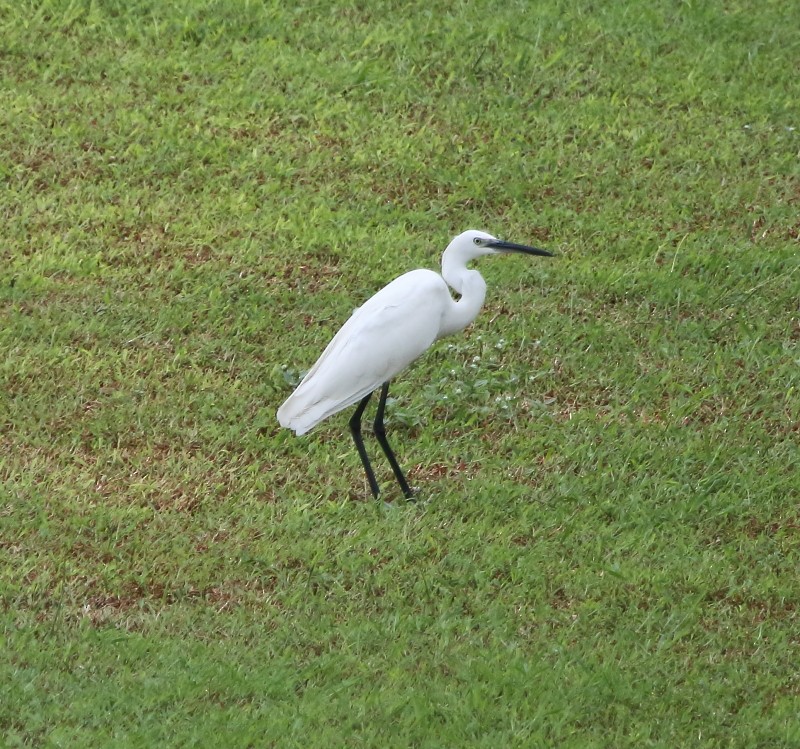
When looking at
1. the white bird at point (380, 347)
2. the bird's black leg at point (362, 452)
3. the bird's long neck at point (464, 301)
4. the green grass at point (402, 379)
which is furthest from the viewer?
the bird's long neck at point (464, 301)

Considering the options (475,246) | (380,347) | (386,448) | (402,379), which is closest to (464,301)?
(475,246)

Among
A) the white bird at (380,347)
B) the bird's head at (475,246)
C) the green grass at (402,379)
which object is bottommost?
the green grass at (402,379)

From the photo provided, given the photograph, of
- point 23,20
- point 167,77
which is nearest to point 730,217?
point 167,77

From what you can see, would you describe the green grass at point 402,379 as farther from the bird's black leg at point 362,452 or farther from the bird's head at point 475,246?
the bird's head at point 475,246

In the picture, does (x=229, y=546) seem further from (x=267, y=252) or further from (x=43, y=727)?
(x=267, y=252)

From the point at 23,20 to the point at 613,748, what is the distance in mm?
6937

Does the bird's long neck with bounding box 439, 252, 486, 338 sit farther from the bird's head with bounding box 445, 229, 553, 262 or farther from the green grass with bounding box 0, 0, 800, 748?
the green grass with bounding box 0, 0, 800, 748

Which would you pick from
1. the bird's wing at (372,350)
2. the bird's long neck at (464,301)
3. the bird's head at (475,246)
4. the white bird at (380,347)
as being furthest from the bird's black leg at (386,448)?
the bird's head at (475,246)

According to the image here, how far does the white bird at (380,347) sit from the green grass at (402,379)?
0.34m

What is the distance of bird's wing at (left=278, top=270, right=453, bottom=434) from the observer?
5.69m

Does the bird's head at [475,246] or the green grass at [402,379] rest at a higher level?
the bird's head at [475,246]

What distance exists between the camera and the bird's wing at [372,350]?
5691 mm

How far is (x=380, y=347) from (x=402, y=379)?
1.12 metres

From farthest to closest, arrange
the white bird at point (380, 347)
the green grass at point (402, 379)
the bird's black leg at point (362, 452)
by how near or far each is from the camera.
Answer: the bird's black leg at point (362, 452), the white bird at point (380, 347), the green grass at point (402, 379)
